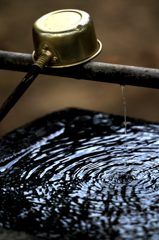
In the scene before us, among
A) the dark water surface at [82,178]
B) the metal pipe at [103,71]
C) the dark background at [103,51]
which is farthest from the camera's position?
the dark background at [103,51]

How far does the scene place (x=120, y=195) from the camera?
4.67 ft

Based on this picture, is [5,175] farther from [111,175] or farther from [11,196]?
[111,175]

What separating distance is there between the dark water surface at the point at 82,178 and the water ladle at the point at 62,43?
0.48 meters

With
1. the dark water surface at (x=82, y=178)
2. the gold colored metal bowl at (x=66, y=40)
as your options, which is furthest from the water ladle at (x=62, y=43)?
the dark water surface at (x=82, y=178)

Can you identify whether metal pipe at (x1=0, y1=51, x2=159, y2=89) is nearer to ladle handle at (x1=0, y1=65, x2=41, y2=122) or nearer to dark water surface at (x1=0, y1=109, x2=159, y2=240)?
ladle handle at (x1=0, y1=65, x2=41, y2=122)

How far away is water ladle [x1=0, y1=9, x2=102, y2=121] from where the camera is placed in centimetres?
151

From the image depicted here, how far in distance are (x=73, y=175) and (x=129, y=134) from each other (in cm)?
58

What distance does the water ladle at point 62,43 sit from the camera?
1.51m

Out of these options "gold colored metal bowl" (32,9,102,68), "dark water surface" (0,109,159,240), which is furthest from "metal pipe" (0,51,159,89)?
"dark water surface" (0,109,159,240)

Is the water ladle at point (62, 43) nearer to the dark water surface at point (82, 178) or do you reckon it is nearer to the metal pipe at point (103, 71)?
the metal pipe at point (103, 71)

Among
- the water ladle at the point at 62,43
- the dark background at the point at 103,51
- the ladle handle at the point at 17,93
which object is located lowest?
the dark background at the point at 103,51

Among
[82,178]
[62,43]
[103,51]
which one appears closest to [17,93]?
[62,43]


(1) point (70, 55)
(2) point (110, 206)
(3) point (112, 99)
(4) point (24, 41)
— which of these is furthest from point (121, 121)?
(4) point (24, 41)

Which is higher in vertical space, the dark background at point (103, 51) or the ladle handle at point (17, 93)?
the ladle handle at point (17, 93)
